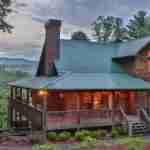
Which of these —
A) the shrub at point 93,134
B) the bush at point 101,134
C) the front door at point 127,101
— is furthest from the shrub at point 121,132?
the front door at point 127,101

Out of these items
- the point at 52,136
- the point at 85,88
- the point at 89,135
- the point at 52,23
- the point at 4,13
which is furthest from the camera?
the point at 52,23

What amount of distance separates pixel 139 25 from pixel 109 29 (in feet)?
19.8

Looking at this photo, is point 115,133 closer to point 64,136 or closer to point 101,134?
point 101,134

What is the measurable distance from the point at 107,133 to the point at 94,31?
36230mm

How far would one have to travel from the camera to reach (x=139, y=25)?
5444 centimetres

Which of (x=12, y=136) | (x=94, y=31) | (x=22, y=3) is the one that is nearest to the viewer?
(x=22, y=3)

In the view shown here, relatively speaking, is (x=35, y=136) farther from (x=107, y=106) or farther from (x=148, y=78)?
(x=148, y=78)

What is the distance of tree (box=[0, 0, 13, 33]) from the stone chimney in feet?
21.6

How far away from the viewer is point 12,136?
19.2 meters

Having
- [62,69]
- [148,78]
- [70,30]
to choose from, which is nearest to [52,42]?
[62,69]

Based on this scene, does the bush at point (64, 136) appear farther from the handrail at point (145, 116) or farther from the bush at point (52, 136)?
the handrail at point (145, 116)

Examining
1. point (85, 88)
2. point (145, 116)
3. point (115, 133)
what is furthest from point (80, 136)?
point (145, 116)

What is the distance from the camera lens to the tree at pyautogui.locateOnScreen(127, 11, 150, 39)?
165 feet

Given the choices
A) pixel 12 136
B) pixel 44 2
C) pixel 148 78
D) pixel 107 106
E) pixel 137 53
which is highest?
pixel 44 2
